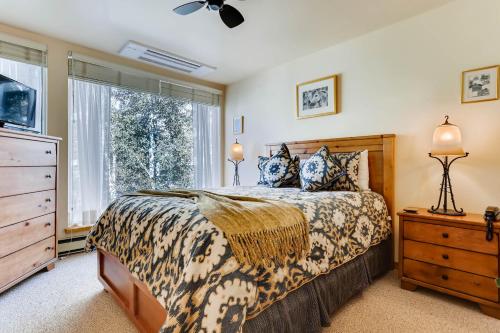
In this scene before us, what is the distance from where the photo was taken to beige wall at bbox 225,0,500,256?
211cm

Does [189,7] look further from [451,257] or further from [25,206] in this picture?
[451,257]

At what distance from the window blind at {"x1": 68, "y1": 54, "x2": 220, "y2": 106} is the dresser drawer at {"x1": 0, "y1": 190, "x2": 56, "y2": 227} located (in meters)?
1.51

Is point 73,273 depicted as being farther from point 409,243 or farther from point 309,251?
point 409,243

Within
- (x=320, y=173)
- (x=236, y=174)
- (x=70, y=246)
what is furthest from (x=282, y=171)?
(x=70, y=246)

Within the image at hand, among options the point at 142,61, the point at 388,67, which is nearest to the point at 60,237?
the point at 142,61

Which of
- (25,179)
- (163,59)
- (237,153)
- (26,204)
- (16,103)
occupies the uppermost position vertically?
(163,59)

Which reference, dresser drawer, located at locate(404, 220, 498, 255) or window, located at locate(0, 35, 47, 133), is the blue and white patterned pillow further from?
window, located at locate(0, 35, 47, 133)

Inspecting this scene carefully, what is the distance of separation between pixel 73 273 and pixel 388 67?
378 cm

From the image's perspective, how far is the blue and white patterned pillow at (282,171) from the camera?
2.93 m

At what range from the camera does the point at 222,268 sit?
3.45 ft

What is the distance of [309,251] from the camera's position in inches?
58.2

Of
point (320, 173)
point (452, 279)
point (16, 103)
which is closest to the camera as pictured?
point (452, 279)

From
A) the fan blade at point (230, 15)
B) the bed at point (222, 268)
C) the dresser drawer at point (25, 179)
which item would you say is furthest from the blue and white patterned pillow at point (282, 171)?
the dresser drawer at point (25, 179)

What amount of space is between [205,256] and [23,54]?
3.20 metres
